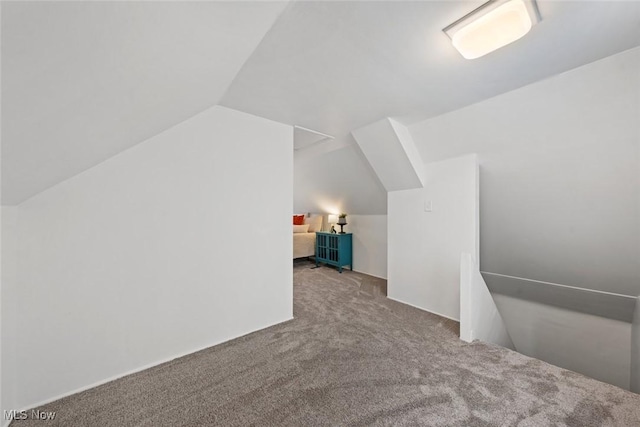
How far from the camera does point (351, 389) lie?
4.74 ft

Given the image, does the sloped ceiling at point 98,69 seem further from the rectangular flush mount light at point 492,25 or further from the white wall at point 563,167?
the white wall at point 563,167

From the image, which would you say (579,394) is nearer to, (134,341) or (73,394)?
(134,341)

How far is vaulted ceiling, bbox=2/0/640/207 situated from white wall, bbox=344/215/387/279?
7.47ft

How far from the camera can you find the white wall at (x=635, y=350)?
1.90 m

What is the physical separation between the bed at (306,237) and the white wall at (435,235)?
210 centimetres

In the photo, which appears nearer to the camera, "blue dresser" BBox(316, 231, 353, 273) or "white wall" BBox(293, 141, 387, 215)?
"white wall" BBox(293, 141, 387, 215)

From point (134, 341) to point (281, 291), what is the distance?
45.6 inches

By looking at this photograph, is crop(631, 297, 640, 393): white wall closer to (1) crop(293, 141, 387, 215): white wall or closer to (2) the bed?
(1) crop(293, 141, 387, 215): white wall

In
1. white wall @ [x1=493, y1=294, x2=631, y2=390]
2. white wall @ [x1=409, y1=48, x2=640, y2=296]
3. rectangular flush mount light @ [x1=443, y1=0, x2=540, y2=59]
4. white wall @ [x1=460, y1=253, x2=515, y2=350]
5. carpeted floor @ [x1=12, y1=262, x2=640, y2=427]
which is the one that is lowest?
white wall @ [x1=493, y1=294, x2=631, y2=390]

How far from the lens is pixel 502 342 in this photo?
2438 mm

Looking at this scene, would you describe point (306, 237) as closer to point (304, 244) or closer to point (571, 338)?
point (304, 244)

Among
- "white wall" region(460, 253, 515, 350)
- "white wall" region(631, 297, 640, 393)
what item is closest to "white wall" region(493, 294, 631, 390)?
"white wall" region(631, 297, 640, 393)

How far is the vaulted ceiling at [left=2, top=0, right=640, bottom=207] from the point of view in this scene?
2.21ft

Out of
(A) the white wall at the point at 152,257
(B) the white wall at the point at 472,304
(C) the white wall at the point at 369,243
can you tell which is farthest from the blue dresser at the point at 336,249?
(B) the white wall at the point at 472,304
